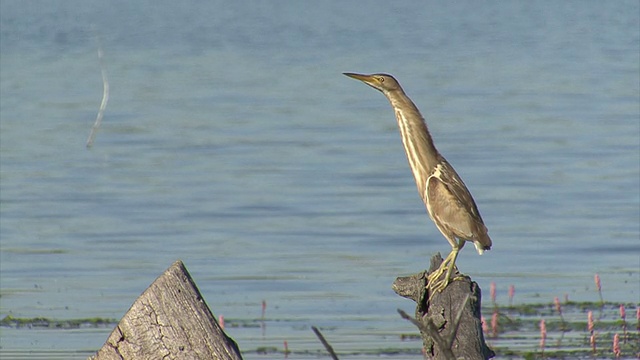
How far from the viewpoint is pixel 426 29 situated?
1703 inches

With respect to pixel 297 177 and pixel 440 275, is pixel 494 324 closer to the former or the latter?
pixel 440 275

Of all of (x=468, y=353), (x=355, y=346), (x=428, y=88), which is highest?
(x=428, y=88)

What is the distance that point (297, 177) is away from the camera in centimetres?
1733

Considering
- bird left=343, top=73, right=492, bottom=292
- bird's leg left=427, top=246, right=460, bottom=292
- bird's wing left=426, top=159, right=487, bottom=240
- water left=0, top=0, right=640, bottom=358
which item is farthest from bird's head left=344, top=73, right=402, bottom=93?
water left=0, top=0, right=640, bottom=358

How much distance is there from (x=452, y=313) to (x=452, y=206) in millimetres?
1093

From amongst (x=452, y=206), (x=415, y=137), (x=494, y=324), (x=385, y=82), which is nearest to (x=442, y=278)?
(x=452, y=206)

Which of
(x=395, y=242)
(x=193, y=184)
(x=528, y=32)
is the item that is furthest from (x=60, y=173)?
(x=528, y=32)

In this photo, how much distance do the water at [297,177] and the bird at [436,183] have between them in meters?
4.21

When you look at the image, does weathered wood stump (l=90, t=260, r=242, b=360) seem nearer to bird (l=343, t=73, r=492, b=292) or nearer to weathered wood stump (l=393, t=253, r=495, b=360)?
weathered wood stump (l=393, t=253, r=495, b=360)

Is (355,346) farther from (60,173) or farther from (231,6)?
(231,6)

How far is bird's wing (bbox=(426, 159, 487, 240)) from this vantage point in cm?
511

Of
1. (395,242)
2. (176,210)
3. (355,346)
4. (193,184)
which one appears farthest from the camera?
(193,184)

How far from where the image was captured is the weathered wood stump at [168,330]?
3.37m

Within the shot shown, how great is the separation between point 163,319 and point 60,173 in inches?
583
